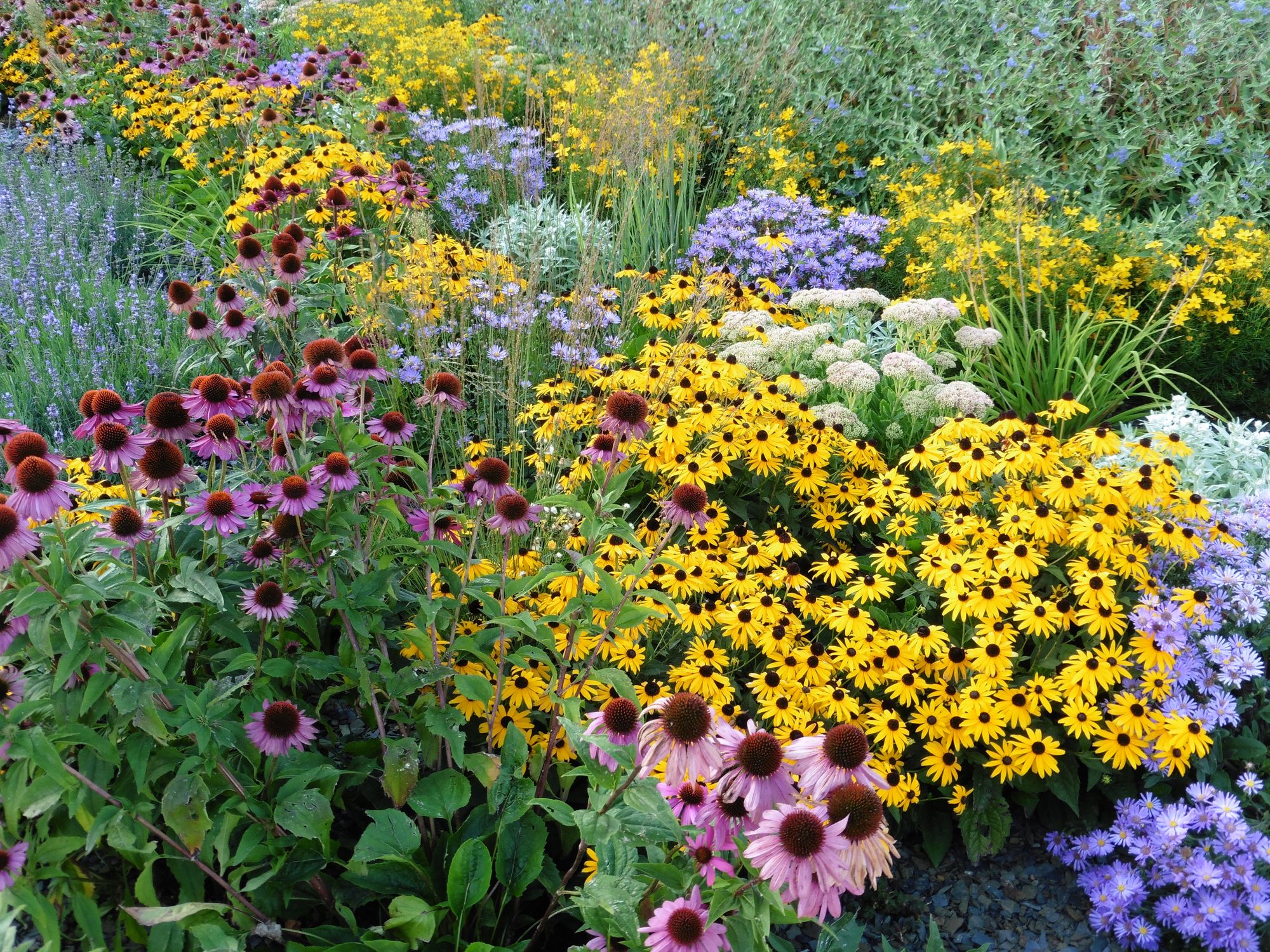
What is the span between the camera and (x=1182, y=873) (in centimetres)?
206

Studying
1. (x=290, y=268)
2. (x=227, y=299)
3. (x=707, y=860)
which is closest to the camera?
(x=707, y=860)

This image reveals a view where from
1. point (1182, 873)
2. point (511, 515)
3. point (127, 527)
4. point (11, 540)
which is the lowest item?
point (1182, 873)

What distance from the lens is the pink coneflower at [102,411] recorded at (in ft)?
5.79

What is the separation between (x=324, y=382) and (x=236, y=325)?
0.57m

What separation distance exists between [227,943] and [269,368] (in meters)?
1.07

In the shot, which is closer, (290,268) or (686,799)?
(686,799)

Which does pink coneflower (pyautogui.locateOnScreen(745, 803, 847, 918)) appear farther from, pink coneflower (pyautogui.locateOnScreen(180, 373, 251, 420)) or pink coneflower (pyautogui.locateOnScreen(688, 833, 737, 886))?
pink coneflower (pyautogui.locateOnScreen(180, 373, 251, 420))

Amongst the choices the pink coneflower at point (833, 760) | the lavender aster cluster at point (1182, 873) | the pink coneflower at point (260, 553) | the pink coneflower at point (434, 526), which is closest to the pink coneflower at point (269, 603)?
the pink coneflower at point (260, 553)

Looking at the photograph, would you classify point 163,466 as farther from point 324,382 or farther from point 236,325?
point 236,325

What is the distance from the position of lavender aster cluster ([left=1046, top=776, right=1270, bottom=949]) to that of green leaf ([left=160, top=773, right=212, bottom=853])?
1881 millimetres

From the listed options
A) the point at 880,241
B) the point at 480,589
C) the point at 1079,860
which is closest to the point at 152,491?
the point at 480,589

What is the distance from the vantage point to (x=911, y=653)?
234cm

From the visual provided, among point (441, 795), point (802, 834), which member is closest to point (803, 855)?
point (802, 834)

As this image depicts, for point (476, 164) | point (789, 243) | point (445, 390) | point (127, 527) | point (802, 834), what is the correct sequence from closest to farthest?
point (802, 834), point (127, 527), point (445, 390), point (789, 243), point (476, 164)
